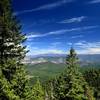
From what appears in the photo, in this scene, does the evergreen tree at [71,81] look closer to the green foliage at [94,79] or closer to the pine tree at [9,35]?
the pine tree at [9,35]

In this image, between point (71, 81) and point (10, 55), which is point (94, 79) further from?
point (10, 55)

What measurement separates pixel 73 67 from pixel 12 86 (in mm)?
15491

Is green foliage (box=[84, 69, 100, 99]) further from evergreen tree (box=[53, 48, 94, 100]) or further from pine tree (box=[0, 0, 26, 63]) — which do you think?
pine tree (box=[0, 0, 26, 63])

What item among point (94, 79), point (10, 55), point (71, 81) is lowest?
point (94, 79)

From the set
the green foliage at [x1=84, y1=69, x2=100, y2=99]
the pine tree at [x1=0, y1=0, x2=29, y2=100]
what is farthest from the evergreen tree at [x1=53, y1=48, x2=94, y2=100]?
the green foliage at [x1=84, y1=69, x2=100, y2=99]

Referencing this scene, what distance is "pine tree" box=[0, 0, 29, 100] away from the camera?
3136 centimetres

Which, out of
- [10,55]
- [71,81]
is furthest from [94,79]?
[10,55]

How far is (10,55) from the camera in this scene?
3167cm

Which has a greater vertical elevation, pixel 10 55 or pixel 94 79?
pixel 10 55

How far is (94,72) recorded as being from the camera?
179 m

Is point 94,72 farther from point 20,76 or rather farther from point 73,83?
point 20,76

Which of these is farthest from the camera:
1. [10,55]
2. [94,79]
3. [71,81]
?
[94,79]

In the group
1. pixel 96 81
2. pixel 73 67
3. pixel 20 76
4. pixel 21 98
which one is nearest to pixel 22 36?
pixel 20 76

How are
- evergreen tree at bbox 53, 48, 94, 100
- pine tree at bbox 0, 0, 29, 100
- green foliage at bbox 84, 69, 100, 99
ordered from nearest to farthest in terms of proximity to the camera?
pine tree at bbox 0, 0, 29, 100 < evergreen tree at bbox 53, 48, 94, 100 < green foliage at bbox 84, 69, 100, 99
